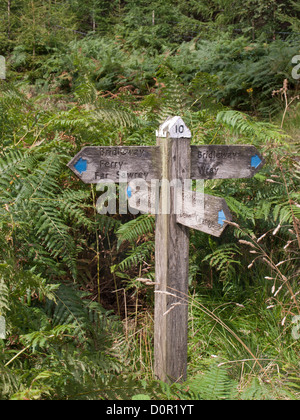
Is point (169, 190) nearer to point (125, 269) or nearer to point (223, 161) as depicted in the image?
point (223, 161)

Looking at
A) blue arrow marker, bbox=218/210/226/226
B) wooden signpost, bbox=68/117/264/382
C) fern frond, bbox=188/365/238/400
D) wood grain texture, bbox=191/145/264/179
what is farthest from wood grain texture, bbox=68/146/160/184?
fern frond, bbox=188/365/238/400

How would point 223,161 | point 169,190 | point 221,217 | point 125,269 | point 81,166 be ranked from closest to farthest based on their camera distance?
point 221,217
point 81,166
point 169,190
point 223,161
point 125,269

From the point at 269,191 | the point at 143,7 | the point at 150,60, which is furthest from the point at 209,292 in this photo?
the point at 143,7

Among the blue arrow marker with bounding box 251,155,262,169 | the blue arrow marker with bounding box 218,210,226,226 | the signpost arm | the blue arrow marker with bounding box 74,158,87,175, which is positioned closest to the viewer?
the blue arrow marker with bounding box 218,210,226,226

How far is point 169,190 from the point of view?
1.95 metres

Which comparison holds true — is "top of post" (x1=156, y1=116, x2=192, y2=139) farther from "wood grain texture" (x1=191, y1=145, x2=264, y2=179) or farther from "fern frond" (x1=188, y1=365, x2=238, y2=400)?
"fern frond" (x1=188, y1=365, x2=238, y2=400)

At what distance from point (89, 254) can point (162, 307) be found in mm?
1062

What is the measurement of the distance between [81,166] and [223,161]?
707 mm

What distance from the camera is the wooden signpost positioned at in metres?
1.87

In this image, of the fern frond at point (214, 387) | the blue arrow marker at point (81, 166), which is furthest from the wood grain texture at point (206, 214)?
the fern frond at point (214, 387)

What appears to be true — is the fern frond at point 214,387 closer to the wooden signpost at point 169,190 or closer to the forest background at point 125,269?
the forest background at point 125,269

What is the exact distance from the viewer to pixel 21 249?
223 centimetres

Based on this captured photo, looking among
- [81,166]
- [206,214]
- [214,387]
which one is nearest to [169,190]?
[206,214]
